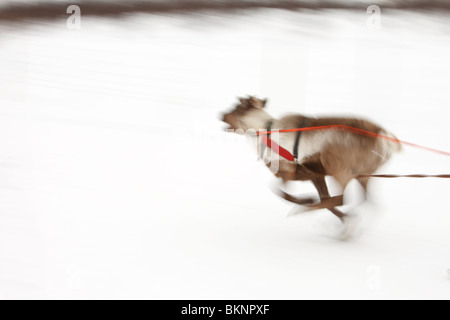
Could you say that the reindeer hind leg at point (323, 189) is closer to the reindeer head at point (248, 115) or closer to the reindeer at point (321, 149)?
the reindeer at point (321, 149)

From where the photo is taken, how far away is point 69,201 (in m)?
0.63

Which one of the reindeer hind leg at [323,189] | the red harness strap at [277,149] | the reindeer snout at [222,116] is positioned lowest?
the reindeer hind leg at [323,189]

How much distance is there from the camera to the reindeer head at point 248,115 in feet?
2.01

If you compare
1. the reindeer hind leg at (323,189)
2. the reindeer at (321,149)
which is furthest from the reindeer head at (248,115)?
the reindeer hind leg at (323,189)

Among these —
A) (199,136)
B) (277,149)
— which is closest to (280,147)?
(277,149)

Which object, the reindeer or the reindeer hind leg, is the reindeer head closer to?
the reindeer

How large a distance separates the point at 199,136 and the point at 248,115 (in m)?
0.08

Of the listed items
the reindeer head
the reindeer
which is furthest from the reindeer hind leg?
the reindeer head

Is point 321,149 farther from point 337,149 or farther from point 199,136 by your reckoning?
point 199,136

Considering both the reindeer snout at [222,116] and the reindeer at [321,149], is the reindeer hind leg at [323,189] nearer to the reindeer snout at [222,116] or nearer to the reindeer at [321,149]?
the reindeer at [321,149]

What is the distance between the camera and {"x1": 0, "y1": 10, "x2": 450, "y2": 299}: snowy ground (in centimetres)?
54

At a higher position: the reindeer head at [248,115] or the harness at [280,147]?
the reindeer head at [248,115]

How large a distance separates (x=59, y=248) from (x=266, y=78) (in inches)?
13.2

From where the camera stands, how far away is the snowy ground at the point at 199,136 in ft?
1.77
